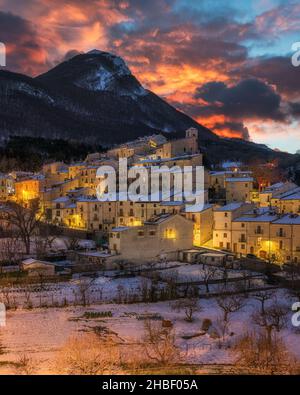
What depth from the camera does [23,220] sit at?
45625 millimetres

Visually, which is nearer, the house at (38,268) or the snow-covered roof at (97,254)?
the house at (38,268)

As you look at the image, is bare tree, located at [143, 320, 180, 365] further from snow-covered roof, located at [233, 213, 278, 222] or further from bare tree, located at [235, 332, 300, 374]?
snow-covered roof, located at [233, 213, 278, 222]

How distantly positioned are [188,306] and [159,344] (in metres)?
6.39

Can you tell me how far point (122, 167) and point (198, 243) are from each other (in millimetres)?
22219

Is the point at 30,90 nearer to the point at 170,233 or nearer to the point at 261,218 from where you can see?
the point at 170,233

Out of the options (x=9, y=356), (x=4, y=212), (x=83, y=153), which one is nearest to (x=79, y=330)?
(x=9, y=356)

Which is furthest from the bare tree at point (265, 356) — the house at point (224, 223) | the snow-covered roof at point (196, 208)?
the snow-covered roof at point (196, 208)

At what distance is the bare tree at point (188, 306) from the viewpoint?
26953mm

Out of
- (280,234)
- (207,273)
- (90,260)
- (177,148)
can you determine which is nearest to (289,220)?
(280,234)

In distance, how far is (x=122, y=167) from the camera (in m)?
64.4

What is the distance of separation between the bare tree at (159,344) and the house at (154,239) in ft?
48.1

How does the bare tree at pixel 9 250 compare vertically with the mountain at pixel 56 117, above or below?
below

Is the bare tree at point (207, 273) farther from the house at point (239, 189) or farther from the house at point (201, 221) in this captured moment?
the house at point (239, 189)

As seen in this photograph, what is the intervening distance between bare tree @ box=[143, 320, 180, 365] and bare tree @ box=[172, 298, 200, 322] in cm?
178
